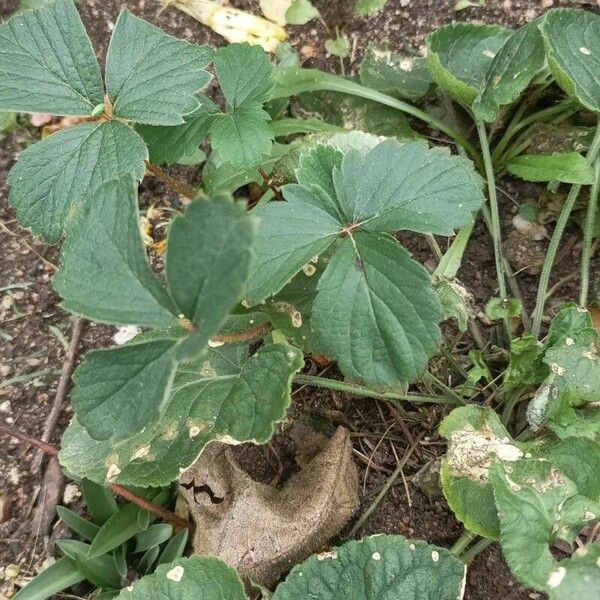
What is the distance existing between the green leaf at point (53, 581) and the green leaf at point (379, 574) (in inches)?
20.1

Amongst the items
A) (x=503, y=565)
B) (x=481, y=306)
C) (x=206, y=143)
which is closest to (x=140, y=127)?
(x=206, y=143)

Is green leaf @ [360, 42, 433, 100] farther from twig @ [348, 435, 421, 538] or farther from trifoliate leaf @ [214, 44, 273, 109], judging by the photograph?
twig @ [348, 435, 421, 538]

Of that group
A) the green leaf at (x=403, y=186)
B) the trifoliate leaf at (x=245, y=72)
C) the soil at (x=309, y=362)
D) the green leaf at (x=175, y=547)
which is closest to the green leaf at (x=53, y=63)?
the trifoliate leaf at (x=245, y=72)

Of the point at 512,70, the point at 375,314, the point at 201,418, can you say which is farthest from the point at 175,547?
the point at 512,70

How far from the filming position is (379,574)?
1332mm

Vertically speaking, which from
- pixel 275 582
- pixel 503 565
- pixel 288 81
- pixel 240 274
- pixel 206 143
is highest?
Answer: pixel 240 274

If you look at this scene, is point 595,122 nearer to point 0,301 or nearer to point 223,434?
point 223,434

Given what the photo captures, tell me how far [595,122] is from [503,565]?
109 centimetres

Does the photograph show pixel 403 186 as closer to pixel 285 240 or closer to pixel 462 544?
pixel 285 240

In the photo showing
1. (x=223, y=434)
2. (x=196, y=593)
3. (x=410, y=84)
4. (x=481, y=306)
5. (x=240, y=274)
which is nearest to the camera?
(x=240, y=274)

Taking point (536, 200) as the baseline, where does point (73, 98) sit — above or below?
above

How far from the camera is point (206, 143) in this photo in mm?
2010

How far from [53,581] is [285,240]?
92 centimetres

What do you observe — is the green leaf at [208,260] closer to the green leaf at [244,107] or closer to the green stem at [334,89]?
the green leaf at [244,107]
